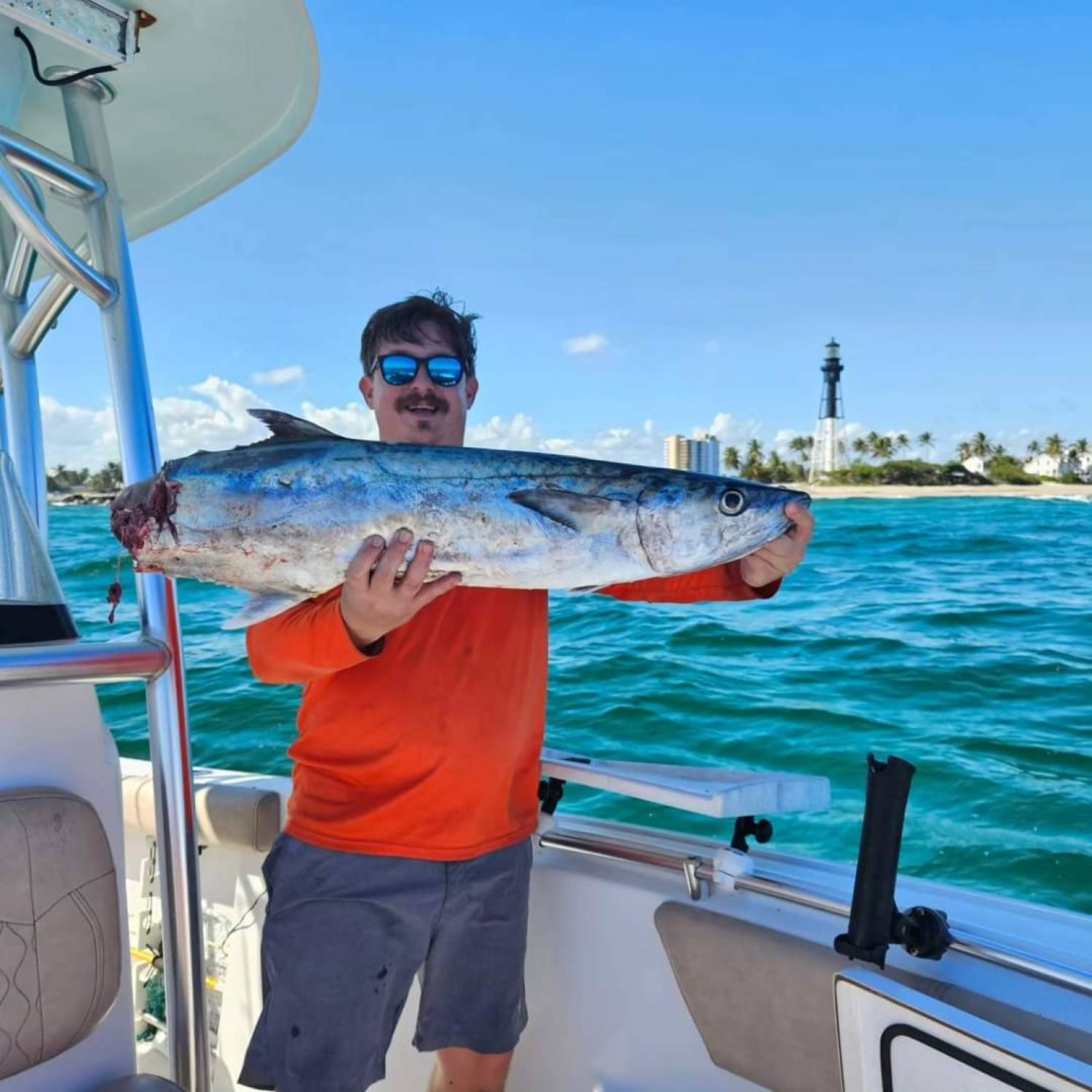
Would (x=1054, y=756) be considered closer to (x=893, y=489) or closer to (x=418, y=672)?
(x=418, y=672)

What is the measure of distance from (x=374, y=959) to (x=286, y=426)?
1248 mm

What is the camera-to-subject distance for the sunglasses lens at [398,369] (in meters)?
2.39

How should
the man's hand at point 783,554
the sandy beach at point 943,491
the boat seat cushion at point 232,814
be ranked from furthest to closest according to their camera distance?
the sandy beach at point 943,491, the boat seat cushion at point 232,814, the man's hand at point 783,554

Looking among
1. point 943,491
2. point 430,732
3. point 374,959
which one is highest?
point 943,491

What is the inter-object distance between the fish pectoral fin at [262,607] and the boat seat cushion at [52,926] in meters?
0.55

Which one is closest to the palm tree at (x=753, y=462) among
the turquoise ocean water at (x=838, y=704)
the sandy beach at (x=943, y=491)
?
the sandy beach at (x=943, y=491)

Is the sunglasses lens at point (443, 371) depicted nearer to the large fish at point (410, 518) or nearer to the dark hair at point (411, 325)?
the dark hair at point (411, 325)

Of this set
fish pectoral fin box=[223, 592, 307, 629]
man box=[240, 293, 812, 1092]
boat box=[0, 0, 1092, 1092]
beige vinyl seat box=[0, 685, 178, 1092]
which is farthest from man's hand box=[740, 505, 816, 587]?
beige vinyl seat box=[0, 685, 178, 1092]

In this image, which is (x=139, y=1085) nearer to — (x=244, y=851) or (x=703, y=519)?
(x=244, y=851)

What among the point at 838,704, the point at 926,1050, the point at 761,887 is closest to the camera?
the point at 926,1050

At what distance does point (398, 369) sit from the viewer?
2.40 metres

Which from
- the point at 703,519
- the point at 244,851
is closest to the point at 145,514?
the point at 703,519

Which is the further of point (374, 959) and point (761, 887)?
point (761, 887)

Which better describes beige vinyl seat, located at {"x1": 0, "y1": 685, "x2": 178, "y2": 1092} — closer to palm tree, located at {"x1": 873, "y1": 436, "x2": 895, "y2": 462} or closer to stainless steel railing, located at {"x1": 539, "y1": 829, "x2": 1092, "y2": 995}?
stainless steel railing, located at {"x1": 539, "y1": 829, "x2": 1092, "y2": 995}
